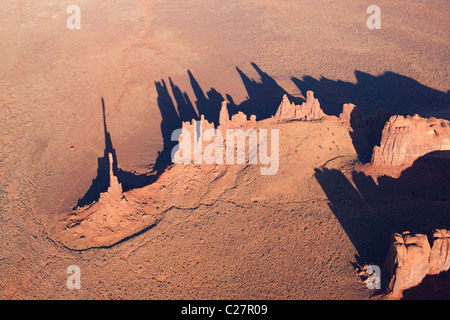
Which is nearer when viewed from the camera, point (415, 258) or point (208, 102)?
point (415, 258)

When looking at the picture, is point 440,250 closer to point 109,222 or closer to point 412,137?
point 412,137

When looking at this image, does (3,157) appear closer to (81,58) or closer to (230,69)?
(81,58)

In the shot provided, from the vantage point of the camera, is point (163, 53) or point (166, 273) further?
point (163, 53)

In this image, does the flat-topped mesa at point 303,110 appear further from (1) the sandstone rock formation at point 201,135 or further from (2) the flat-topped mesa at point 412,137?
(2) the flat-topped mesa at point 412,137

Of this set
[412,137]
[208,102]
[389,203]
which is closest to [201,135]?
[208,102]

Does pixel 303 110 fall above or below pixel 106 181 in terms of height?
above
